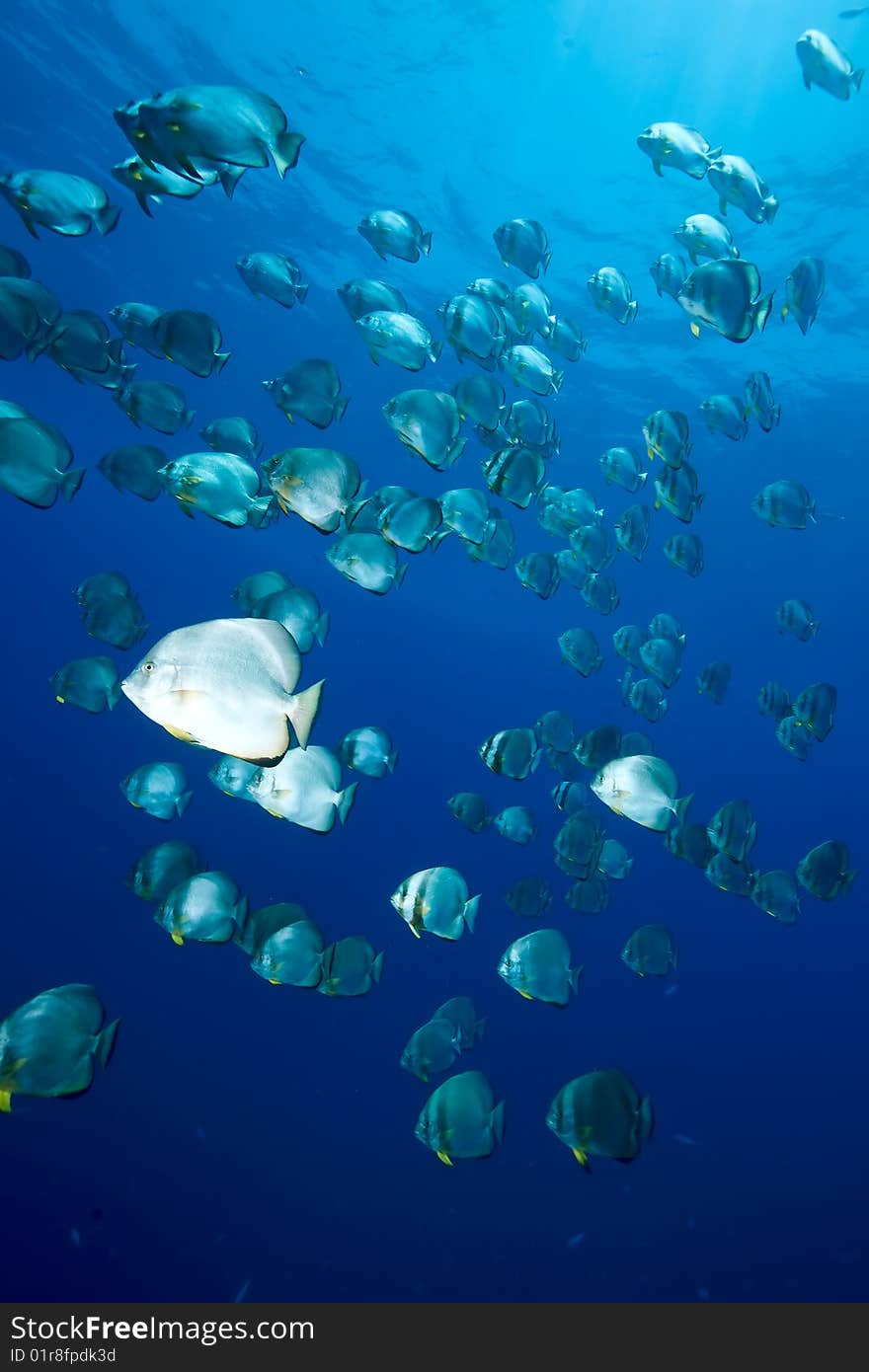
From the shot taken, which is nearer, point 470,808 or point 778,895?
point 778,895

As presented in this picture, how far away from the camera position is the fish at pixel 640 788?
5500 millimetres

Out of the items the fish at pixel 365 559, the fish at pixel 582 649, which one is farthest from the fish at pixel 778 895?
the fish at pixel 365 559

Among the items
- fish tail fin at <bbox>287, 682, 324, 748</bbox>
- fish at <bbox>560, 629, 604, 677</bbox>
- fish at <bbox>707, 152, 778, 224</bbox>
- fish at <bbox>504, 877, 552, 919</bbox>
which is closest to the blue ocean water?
fish at <bbox>504, 877, 552, 919</bbox>

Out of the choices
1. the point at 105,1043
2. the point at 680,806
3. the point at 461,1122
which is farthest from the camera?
the point at 680,806

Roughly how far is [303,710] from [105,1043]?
7.07ft

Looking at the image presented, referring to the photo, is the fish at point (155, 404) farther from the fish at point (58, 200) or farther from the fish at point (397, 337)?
the fish at point (397, 337)

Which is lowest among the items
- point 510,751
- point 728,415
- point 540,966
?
point 540,966

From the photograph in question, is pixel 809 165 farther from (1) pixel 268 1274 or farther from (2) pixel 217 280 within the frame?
(1) pixel 268 1274

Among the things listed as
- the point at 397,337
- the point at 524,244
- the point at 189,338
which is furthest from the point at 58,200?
the point at 524,244

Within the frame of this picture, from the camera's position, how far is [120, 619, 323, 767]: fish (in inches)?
100

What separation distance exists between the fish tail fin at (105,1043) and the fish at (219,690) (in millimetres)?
1887

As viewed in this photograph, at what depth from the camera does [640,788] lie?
5.50 m

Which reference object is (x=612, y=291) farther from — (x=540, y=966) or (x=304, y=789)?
(x=540, y=966)

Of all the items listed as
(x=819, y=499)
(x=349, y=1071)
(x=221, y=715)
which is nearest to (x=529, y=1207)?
(x=349, y=1071)
